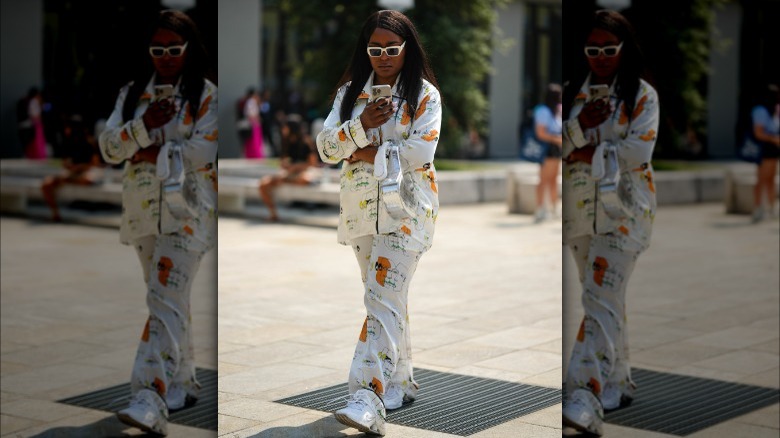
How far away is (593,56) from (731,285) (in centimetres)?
536

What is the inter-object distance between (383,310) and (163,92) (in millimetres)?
1403

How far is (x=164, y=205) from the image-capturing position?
10.5 ft

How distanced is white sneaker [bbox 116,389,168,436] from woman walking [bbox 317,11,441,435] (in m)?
1.00

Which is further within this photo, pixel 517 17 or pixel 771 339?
pixel 517 17

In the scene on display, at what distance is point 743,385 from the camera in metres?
5.09

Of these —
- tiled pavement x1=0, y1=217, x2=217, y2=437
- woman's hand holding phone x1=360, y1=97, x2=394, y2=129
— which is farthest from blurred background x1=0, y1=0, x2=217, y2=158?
woman's hand holding phone x1=360, y1=97, x2=394, y2=129

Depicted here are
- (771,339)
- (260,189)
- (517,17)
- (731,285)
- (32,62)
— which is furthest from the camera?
(517,17)

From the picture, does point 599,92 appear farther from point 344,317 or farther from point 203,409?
point 344,317

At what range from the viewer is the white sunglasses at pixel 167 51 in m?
2.97

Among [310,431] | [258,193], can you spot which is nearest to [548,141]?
[258,193]

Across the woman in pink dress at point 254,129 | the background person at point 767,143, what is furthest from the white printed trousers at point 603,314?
the woman in pink dress at point 254,129

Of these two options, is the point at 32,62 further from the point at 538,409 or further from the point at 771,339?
the point at 771,339

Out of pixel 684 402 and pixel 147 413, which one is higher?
pixel 147 413

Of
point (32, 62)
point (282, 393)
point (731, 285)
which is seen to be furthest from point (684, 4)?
point (731, 285)
